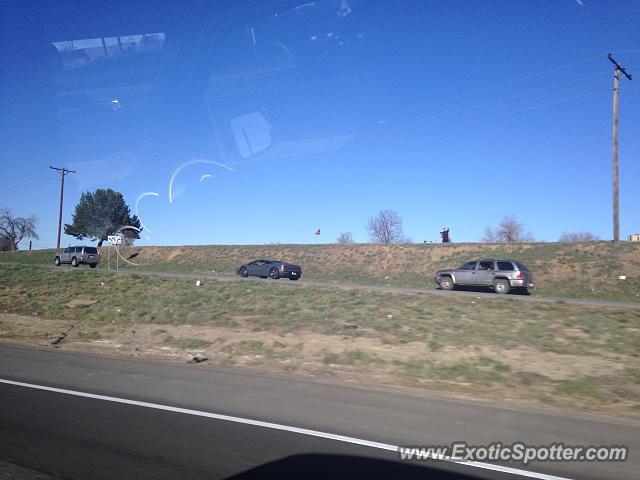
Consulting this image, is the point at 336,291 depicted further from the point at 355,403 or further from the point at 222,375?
the point at 355,403

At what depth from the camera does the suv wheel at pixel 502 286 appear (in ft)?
96.3

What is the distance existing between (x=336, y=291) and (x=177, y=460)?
58.8ft

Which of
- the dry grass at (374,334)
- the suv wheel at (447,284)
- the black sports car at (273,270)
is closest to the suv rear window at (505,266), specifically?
the suv wheel at (447,284)

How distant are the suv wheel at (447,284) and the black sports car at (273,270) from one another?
11135 millimetres

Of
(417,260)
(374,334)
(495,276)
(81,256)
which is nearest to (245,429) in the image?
(374,334)

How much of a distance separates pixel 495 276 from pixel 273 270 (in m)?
15.8

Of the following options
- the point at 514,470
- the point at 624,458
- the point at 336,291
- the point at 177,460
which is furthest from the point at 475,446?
the point at 336,291

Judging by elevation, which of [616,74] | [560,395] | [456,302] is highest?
[616,74]

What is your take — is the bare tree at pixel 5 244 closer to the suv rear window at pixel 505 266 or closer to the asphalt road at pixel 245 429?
the suv rear window at pixel 505 266

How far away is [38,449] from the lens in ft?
19.9

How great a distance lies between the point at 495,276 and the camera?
97.6ft

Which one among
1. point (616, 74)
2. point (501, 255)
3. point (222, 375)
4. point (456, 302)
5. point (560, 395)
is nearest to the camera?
point (560, 395)

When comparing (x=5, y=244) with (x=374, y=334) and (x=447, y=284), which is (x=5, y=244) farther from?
(x=374, y=334)

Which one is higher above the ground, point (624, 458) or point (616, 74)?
point (616, 74)
